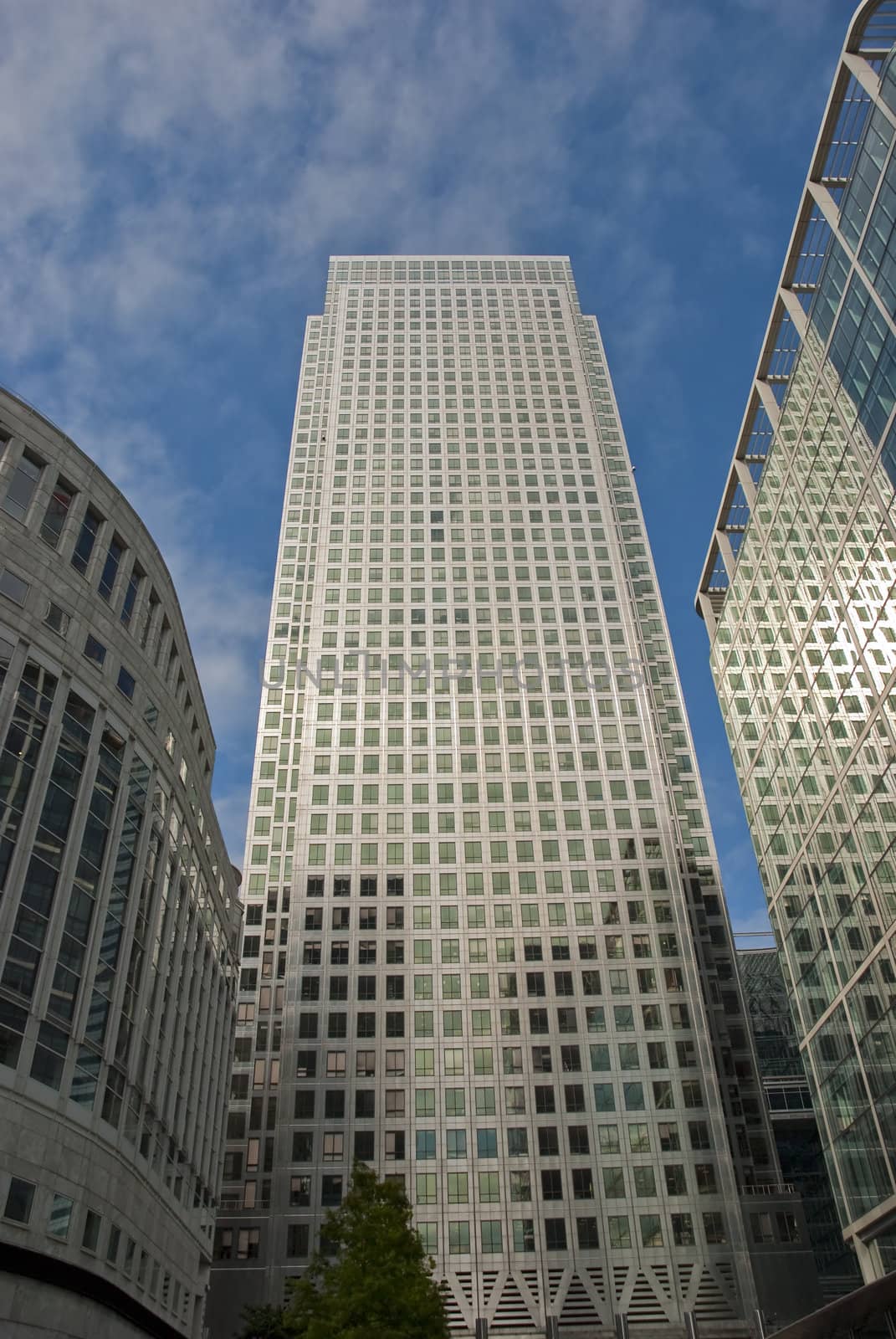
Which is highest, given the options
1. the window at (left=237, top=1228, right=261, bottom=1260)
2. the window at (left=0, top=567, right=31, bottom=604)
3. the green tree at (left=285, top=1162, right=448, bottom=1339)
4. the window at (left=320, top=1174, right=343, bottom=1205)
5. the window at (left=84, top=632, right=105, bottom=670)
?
the window at (left=84, top=632, right=105, bottom=670)

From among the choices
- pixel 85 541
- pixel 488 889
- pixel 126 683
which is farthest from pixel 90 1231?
pixel 488 889

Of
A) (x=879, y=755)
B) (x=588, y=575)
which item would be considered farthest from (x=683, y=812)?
(x=879, y=755)

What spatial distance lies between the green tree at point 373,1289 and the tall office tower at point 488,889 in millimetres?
32826

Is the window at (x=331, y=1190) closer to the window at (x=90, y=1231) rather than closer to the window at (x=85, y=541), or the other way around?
the window at (x=90, y=1231)

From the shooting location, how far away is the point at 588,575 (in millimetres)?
110875

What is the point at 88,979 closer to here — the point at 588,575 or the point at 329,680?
the point at 329,680

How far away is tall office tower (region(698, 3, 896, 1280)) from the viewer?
2050 inches

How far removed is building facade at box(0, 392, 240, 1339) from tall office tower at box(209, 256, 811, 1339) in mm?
25769

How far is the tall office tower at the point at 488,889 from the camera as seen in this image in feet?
249

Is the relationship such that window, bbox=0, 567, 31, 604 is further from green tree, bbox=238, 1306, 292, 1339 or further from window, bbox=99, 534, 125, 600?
green tree, bbox=238, 1306, 292, 1339

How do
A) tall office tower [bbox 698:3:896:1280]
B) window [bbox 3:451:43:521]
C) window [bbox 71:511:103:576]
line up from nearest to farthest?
window [bbox 3:451:43:521] < window [bbox 71:511:103:576] < tall office tower [bbox 698:3:896:1280]

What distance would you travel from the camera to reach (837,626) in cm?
6062

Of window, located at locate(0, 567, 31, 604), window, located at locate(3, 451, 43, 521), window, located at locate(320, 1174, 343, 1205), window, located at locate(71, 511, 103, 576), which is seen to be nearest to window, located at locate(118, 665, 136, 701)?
window, located at locate(71, 511, 103, 576)

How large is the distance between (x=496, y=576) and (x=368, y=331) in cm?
4402
